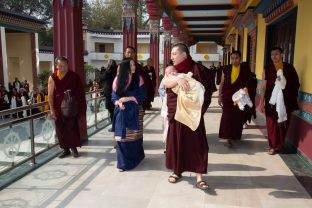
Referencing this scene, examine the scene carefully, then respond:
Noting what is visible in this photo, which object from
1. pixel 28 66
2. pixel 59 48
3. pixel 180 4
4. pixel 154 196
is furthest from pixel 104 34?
pixel 154 196

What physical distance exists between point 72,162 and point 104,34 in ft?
107

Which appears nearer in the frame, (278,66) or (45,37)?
(278,66)

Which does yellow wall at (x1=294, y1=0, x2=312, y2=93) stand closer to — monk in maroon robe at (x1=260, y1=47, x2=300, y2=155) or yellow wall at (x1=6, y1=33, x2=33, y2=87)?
monk in maroon robe at (x1=260, y1=47, x2=300, y2=155)

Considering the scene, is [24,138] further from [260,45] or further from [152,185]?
[260,45]

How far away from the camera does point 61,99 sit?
162 inches

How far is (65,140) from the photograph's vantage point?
13.7 feet

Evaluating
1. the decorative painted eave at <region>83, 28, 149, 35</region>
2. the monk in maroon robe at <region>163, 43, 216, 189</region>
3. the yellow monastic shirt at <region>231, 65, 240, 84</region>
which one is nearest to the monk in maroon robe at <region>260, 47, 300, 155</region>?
the yellow monastic shirt at <region>231, 65, 240, 84</region>

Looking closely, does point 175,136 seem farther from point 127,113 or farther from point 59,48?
point 59,48

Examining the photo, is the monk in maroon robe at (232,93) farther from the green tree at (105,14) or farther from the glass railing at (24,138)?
the green tree at (105,14)

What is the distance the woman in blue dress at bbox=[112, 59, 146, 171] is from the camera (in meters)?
3.75

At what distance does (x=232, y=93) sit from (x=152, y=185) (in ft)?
6.91

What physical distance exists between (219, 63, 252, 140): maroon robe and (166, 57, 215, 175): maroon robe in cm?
162

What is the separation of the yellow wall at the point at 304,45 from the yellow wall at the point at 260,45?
102 inches

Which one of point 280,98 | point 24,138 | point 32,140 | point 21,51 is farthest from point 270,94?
point 21,51
